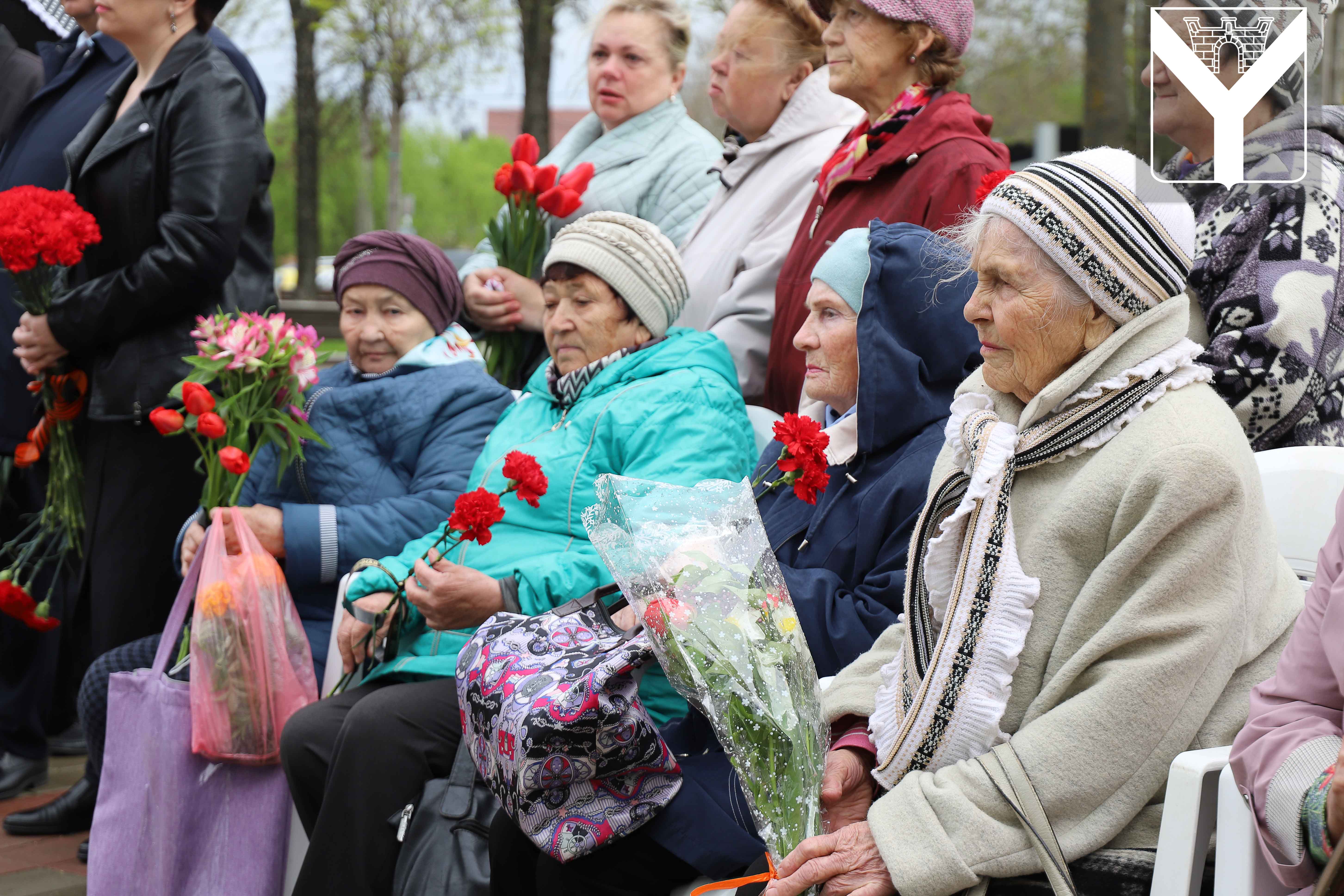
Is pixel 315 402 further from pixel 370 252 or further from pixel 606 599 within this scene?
pixel 606 599

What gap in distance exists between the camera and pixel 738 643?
75.2 inches

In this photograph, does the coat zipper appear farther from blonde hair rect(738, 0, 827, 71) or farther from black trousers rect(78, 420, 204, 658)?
blonde hair rect(738, 0, 827, 71)

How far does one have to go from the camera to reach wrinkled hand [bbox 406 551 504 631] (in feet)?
9.29

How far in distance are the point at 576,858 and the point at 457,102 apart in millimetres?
15026

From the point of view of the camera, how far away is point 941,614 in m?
1.98

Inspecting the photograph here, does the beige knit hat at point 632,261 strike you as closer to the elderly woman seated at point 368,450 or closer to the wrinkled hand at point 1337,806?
the elderly woman seated at point 368,450

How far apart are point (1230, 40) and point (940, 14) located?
71 cm

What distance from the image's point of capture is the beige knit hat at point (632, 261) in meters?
3.24

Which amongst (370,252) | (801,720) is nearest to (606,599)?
(801,720)

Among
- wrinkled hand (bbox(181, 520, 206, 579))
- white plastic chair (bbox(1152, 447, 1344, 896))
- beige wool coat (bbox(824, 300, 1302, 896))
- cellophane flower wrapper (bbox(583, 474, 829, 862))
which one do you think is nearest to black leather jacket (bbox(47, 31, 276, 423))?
wrinkled hand (bbox(181, 520, 206, 579))

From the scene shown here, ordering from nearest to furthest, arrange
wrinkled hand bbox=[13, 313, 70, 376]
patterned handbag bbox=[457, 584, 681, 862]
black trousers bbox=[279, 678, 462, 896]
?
1. patterned handbag bbox=[457, 584, 681, 862]
2. black trousers bbox=[279, 678, 462, 896]
3. wrinkled hand bbox=[13, 313, 70, 376]

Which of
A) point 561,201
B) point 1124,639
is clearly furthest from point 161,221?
point 1124,639

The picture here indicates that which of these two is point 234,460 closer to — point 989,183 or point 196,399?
point 196,399

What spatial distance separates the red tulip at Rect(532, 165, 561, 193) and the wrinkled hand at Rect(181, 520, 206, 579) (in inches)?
55.9
